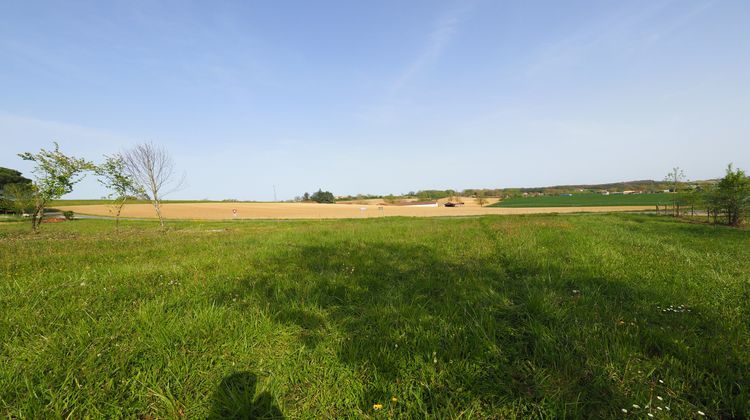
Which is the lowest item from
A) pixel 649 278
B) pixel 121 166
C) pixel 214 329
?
pixel 649 278

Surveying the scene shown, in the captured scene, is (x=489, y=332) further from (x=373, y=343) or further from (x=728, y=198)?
(x=728, y=198)

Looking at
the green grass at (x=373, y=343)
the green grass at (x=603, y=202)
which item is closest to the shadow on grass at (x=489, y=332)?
the green grass at (x=373, y=343)

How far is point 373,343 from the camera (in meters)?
3.21

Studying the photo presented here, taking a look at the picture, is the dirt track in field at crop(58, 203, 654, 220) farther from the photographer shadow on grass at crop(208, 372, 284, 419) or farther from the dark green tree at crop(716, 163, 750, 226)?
the photographer shadow on grass at crop(208, 372, 284, 419)

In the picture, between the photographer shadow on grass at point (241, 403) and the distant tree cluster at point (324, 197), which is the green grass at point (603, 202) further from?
the photographer shadow on grass at point (241, 403)

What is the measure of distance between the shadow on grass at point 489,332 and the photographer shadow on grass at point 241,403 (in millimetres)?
789

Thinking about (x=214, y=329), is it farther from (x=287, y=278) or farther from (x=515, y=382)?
(x=515, y=382)

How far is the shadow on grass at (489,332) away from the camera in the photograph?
2.50 meters

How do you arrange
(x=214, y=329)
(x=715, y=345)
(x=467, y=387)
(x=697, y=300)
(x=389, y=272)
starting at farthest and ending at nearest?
(x=389, y=272) < (x=697, y=300) < (x=214, y=329) < (x=715, y=345) < (x=467, y=387)

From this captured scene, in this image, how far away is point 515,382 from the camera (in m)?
2.60

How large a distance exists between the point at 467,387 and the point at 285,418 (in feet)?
5.39

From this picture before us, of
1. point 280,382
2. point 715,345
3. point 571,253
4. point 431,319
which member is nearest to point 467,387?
point 431,319

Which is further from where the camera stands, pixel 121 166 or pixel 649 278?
pixel 121 166

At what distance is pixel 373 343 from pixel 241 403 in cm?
142
